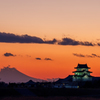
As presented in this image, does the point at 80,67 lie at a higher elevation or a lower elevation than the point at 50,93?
higher

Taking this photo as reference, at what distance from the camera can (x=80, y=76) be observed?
139 metres

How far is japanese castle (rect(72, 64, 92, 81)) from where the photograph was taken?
137250 mm

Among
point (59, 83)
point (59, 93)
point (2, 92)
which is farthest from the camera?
point (59, 83)

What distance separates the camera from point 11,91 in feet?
225

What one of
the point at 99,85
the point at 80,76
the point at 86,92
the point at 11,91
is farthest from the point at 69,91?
the point at 80,76

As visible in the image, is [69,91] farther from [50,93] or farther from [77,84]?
[77,84]

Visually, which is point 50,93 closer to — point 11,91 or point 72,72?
point 11,91

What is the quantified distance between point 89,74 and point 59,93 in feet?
247

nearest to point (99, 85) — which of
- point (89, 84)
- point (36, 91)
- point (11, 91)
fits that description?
point (89, 84)

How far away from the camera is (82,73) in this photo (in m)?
142

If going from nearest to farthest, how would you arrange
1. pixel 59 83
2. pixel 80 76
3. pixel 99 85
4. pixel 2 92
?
1. pixel 2 92
2. pixel 99 85
3. pixel 59 83
4. pixel 80 76

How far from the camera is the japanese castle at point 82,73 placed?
137m

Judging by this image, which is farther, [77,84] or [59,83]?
[59,83]

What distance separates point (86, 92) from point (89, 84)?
106 feet
